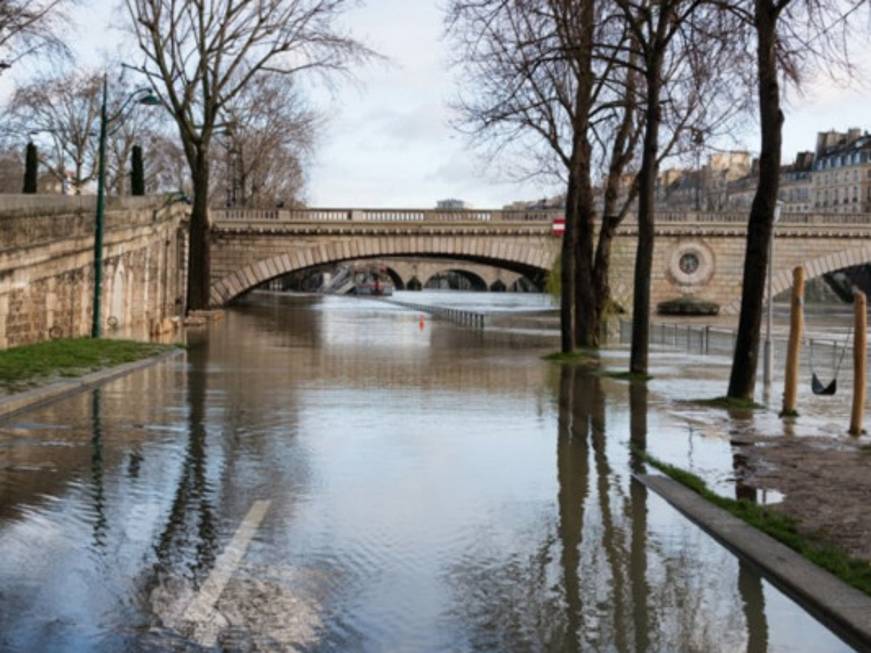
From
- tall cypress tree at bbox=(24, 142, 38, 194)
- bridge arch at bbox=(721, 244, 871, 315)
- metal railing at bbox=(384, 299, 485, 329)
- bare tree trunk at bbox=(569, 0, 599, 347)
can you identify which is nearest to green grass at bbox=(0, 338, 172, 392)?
bare tree trunk at bbox=(569, 0, 599, 347)

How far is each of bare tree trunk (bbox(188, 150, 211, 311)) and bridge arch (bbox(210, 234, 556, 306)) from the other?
583 inches

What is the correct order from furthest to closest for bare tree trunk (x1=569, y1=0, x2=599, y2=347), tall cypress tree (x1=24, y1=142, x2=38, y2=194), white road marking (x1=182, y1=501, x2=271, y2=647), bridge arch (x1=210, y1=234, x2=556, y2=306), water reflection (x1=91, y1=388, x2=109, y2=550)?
1. bridge arch (x1=210, y1=234, x2=556, y2=306)
2. tall cypress tree (x1=24, y1=142, x2=38, y2=194)
3. bare tree trunk (x1=569, y1=0, x2=599, y2=347)
4. water reflection (x1=91, y1=388, x2=109, y2=550)
5. white road marking (x1=182, y1=501, x2=271, y2=647)

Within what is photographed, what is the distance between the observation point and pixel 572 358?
28.2m

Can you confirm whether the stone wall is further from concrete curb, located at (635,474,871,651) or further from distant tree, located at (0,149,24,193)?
distant tree, located at (0,149,24,193)

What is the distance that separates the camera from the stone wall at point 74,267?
25.5 m

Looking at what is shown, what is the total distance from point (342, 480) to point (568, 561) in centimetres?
346

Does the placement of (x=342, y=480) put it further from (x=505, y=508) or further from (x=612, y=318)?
(x=612, y=318)

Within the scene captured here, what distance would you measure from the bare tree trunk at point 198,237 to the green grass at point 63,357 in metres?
17.3

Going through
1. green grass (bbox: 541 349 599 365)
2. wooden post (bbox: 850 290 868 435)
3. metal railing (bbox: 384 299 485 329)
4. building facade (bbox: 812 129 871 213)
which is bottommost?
metal railing (bbox: 384 299 485 329)

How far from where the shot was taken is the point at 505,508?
945 centimetres

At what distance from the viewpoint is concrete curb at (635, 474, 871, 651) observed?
616 cm

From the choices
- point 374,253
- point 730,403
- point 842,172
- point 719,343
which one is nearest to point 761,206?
point 730,403

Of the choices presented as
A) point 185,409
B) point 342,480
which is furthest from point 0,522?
point 185,409

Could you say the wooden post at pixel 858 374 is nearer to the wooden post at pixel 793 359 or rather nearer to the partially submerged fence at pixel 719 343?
the wooden post at pixel 793 359
